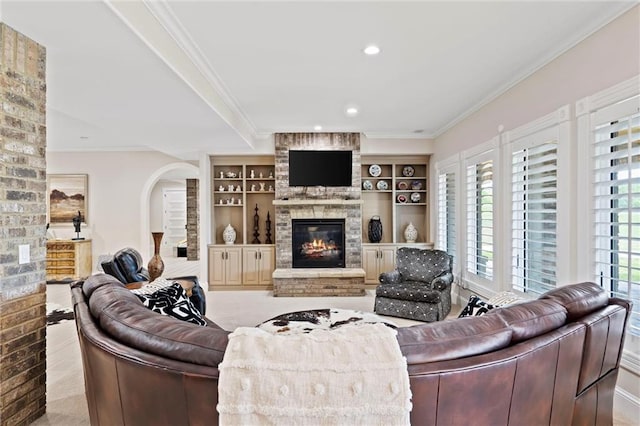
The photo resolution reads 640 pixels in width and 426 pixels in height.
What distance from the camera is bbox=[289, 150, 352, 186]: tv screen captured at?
6572mm

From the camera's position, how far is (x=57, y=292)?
625 cm

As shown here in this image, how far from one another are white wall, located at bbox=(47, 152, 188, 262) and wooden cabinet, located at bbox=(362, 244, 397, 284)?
4.38 metres

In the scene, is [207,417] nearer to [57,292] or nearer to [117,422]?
[117,422]

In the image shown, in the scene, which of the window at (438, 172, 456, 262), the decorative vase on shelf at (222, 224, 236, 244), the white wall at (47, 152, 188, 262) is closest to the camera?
the window at (438, 172, 456, 262)

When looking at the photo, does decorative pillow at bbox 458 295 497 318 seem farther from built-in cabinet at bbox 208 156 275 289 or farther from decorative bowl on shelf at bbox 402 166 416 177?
decorative bowl on shelf at bbox 402 166 416 177

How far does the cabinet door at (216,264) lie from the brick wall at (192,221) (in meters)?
4.55

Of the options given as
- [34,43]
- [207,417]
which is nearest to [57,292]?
[34,43]

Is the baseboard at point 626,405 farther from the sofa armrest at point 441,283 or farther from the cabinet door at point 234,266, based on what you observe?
the cabinet door at point 234,266

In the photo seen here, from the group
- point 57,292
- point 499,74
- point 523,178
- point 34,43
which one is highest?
point 499,74

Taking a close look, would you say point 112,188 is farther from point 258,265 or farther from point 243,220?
point 258,265

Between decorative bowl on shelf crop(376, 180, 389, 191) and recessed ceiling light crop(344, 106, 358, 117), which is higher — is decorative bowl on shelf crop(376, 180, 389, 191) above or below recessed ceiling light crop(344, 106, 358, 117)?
below

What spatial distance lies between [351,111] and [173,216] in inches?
390

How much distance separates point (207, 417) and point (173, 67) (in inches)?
101

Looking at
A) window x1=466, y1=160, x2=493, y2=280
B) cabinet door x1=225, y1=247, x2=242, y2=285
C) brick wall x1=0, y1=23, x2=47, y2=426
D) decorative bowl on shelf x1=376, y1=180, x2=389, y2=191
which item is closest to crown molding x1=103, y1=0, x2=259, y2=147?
brick wall x1=0, y1=23, x2=47, y2=426
